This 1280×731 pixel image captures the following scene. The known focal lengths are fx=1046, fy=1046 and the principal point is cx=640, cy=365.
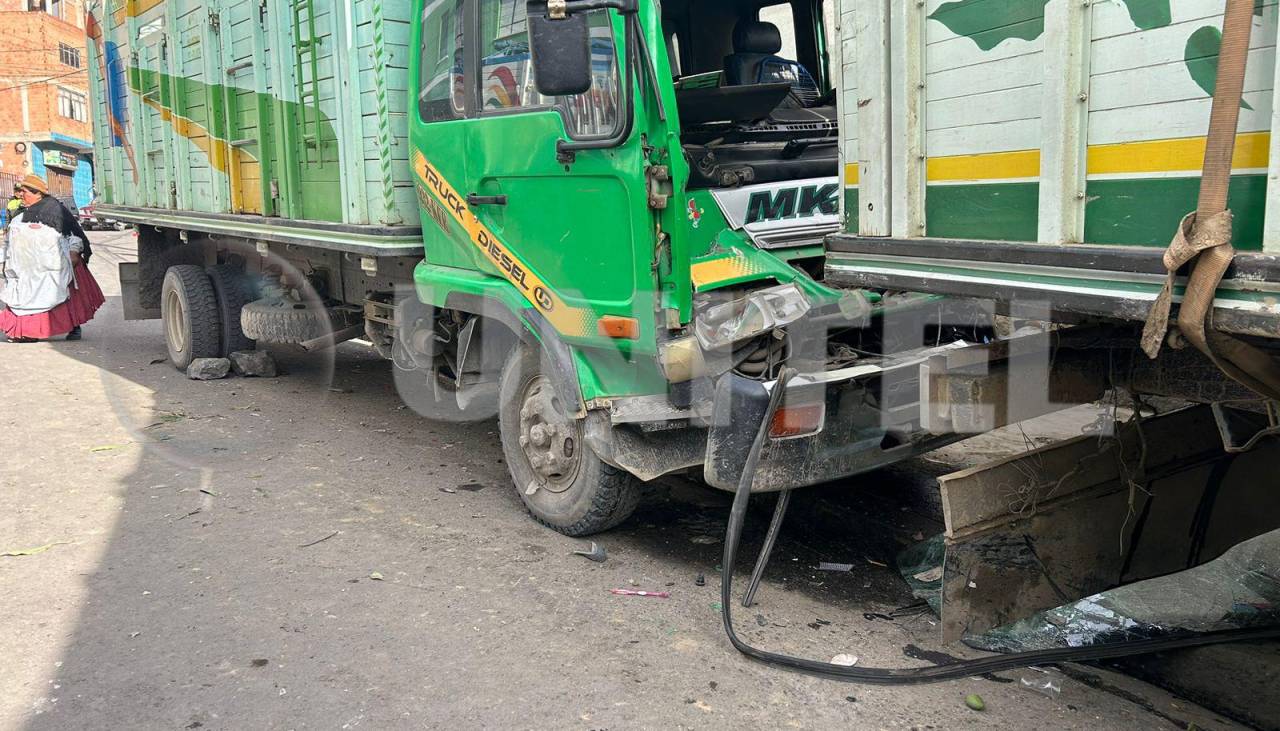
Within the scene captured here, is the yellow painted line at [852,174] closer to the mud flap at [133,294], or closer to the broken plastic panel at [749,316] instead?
the broken plastic panel at [749,316]

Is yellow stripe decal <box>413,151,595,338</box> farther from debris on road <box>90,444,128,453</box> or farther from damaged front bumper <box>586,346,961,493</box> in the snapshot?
debris on road <box>90,444,128,453</box>

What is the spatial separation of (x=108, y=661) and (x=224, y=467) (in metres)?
2.36

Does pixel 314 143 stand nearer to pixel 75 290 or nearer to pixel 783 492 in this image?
pixel 783 492

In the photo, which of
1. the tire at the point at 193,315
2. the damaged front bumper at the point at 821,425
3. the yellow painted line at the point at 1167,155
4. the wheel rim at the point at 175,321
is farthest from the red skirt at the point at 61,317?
the yellow painted line at the point at 1167,155

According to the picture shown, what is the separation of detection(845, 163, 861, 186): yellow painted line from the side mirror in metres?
0.92

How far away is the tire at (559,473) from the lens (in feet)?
13.9

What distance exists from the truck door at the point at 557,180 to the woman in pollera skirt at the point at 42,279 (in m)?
7.24

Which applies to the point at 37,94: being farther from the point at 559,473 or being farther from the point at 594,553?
the point at 594,553

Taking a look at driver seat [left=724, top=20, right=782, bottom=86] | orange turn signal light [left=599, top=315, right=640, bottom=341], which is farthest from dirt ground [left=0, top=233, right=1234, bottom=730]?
driver seat [left=724, top=20, right=782, bottom=86]

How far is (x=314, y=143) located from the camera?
19.4 feet

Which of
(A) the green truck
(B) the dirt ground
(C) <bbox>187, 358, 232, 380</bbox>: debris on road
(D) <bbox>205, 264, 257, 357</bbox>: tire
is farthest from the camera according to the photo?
(D) <bbox>205, 264, 257, 357</bbox>: tire

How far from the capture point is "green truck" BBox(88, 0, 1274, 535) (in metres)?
3.12

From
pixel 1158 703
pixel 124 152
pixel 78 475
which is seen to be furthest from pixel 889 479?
pixel 124 152

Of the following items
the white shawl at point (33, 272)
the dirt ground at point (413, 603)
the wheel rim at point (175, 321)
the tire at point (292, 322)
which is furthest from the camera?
the white shawl at point (33, 272)
